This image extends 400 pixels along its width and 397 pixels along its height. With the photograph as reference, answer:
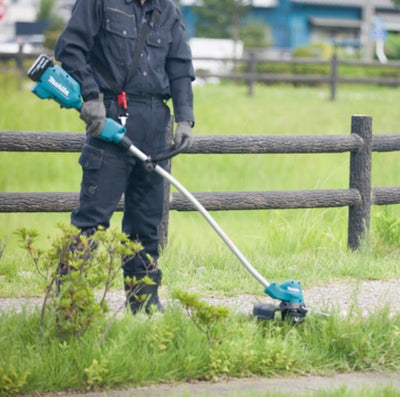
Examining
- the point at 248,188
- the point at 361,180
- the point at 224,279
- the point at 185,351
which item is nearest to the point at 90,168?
the point at 185,351

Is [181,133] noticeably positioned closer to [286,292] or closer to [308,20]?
[286,292]

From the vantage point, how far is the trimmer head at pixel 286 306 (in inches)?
166

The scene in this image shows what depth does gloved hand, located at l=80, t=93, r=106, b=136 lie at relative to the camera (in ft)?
13.5

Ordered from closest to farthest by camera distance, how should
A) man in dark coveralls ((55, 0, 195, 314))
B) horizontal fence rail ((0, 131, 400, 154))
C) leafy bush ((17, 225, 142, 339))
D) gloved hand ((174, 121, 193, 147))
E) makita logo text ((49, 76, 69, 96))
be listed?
leafy bush ((17, 225, 142, 339)), makita logo text ((49, 76, 69, 96)), man in dark coveralls ((55, 0, 195, 314)), gloved hand ((174, 121, 193, 147)), horizontal fence rail ((0, 131, 400, 154))

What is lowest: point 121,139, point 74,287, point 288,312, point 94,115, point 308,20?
point 288,312

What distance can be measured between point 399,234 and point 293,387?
10.4ft

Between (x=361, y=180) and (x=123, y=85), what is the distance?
9.25 ft

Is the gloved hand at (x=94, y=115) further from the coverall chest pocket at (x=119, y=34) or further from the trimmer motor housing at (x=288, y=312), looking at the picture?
the trimmer motor housing at (x=288, y=312)

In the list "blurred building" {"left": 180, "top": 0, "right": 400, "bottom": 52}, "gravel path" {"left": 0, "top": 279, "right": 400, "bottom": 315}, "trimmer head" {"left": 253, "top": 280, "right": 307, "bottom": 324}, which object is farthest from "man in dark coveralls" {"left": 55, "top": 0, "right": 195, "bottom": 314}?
"blurred building" {"left": 180, "top": 0, "right": 400, "bottom": 52}

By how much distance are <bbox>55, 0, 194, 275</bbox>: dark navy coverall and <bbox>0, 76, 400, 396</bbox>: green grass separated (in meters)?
0.70

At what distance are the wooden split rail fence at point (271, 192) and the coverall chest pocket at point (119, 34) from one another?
1.72 metres

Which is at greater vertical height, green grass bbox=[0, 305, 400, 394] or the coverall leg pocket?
the coverall leg pocket

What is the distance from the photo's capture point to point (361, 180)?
6.67m

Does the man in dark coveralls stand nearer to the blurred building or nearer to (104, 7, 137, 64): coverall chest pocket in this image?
(104, 7, 137, 64): coverall chest pocket
